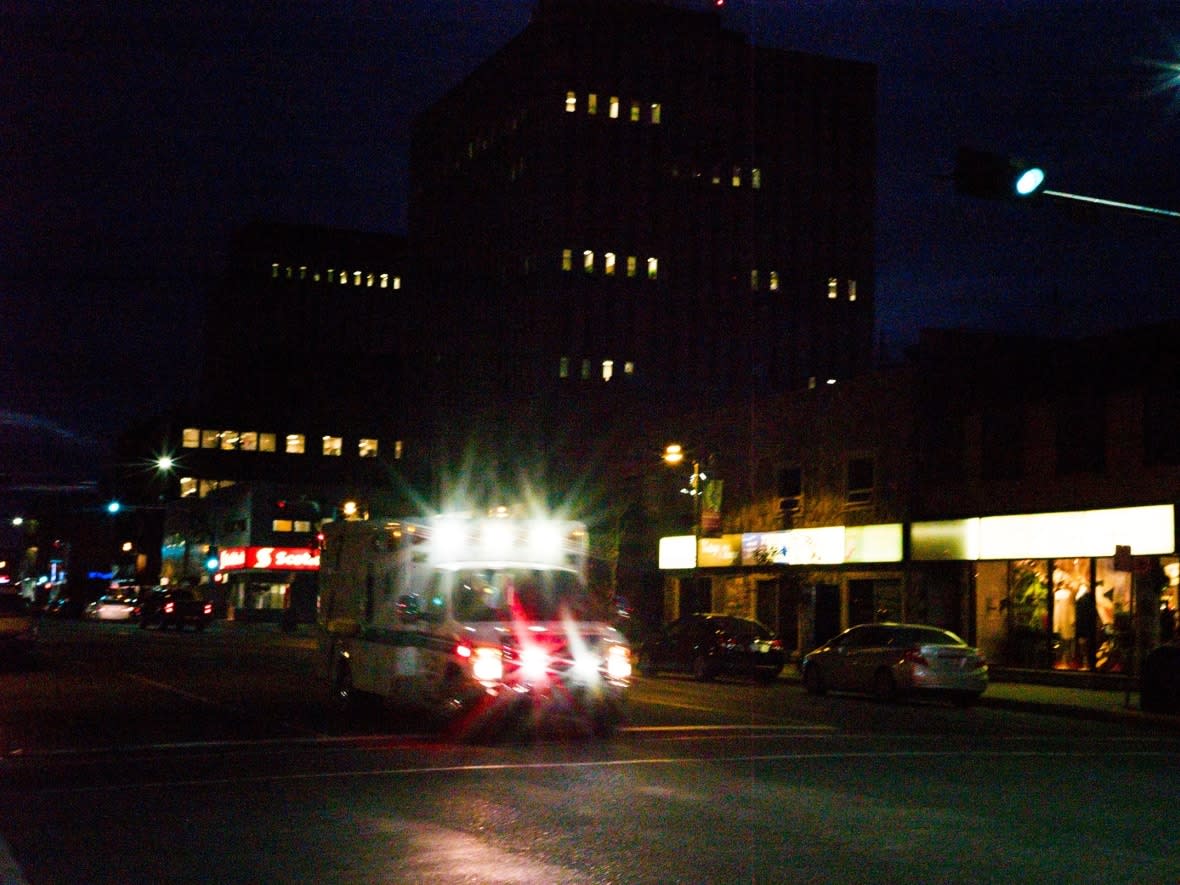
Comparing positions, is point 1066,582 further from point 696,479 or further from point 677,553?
point 677,553

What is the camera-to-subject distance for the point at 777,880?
28.5ft

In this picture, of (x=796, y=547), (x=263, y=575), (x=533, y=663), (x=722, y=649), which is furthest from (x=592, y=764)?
(x=263, y=575)

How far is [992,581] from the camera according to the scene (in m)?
33.5

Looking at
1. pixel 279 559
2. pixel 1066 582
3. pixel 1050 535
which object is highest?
pixel 279 559

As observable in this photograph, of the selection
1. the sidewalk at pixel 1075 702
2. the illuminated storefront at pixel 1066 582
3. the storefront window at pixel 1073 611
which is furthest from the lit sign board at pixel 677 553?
the sidewalk at pixel 1075 702

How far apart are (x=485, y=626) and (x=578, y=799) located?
5457 millimetres

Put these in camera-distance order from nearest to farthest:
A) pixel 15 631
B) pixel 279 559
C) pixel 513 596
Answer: pixel 513 596 → pixel 15 631 → pixel 279 559

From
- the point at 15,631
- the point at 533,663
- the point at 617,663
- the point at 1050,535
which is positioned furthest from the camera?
the point at 1050,535

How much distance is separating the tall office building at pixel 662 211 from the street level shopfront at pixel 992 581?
48.4 metres

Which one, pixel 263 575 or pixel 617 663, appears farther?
pixel 263 575

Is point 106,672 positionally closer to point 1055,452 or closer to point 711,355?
point 1055,452

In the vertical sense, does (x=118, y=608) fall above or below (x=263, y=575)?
below

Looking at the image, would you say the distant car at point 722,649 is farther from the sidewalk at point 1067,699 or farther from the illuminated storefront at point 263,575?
the illuminated storefront at point 263,575

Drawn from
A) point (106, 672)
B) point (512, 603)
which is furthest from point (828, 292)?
point (512, 603)
